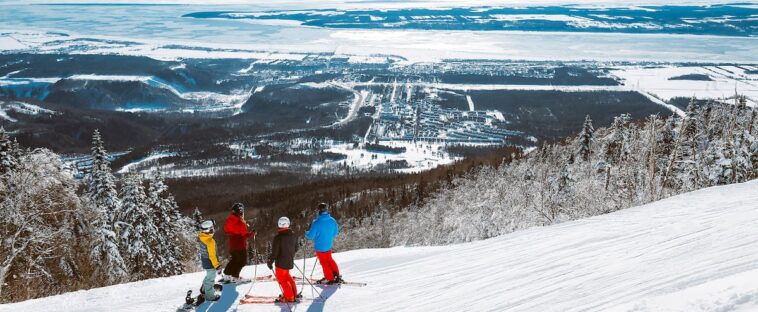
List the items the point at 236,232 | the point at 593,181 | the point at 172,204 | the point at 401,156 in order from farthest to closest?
1. the point at 401,156
2. the point at 172,204
3. the point at 593,181
4. the point at 236,232

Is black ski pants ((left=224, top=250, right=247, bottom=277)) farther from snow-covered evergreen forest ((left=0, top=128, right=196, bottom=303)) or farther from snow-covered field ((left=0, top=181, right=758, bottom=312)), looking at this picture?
snow-covered evergreen forest ((left=0, top=128, right=196, bottom=303))

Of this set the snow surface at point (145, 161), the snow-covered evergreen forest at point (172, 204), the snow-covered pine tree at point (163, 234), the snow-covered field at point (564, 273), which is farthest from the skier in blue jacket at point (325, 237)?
the snow surface at point (145, 161)

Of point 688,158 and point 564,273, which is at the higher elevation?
point 564,273

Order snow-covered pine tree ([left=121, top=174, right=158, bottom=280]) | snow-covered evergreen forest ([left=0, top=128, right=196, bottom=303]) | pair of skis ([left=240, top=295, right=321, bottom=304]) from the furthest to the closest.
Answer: snow-covered pine tree ([left=121, top=174, right=158, bottom=280])
snow-covered evergreen forest ([left=0, top=128, right=196, bottom=303])
pair of skis ([left=240, top=295, right=321, bottom=304])

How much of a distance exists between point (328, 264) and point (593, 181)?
19.9m

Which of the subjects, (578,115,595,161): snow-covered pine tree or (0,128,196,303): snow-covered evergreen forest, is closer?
(0,128,196,303): snow-covered evergreen forest

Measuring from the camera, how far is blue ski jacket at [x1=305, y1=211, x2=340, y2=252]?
33.9 feet

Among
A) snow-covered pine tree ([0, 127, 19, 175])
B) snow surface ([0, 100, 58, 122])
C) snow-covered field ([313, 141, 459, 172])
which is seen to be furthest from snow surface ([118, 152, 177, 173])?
snow-covered pine tree ([0, 127, 19, 175])

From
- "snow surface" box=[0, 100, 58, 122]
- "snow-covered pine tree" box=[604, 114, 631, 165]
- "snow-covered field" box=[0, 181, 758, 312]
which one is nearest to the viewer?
"snow-covered field" box=[0, 181, 758, 312]

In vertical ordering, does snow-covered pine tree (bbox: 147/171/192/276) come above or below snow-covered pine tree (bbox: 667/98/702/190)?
below

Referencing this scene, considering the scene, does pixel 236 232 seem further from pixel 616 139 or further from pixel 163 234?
pixel 616 139

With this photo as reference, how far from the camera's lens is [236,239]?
10320 millimetres

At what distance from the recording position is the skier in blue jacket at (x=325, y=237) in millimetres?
10344

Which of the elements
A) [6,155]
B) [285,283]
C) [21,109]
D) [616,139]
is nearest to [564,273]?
[285,283]
